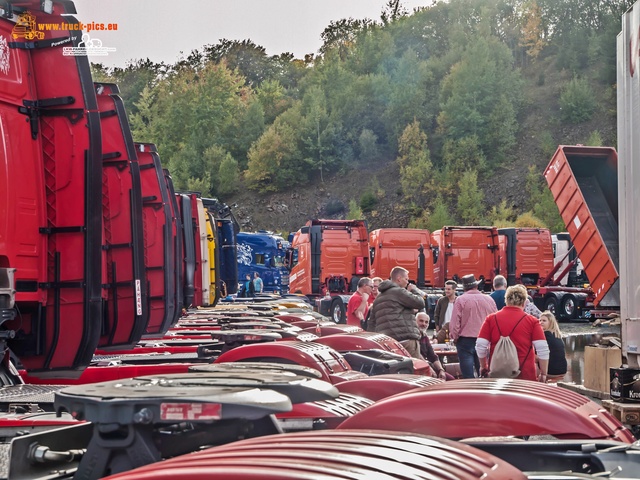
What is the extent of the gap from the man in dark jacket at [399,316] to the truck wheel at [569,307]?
22209 millimetres

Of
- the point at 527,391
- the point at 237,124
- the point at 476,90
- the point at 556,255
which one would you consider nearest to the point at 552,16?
the point at 476,90

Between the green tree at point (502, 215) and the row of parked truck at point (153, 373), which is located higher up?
the green tree at point (502, 215)

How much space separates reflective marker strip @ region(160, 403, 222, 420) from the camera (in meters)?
2.32

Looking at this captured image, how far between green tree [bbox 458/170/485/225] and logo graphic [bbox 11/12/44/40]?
193 ft

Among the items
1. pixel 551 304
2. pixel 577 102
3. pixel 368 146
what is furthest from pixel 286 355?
pixel 577 102

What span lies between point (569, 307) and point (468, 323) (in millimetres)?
21688

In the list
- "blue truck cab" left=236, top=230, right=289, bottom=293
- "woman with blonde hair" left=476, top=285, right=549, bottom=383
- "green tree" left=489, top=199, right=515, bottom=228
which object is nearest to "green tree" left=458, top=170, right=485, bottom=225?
"green tree" left=489, top=199, right=515, bottom=228

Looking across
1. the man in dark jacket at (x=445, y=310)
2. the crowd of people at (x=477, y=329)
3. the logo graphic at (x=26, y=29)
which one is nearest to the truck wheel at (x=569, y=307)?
the man in dark jacket at (x=445, y=310)

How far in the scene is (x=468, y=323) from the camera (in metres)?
12.0

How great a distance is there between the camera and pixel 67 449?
2826mm

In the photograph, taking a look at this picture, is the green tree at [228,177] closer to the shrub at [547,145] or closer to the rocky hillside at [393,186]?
the rocky hillside at [393,186]

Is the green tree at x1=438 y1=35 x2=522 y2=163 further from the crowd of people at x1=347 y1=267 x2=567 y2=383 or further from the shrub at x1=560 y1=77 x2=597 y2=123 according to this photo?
the crowd of people at x1=347 y1=267 x2=567 y2=383

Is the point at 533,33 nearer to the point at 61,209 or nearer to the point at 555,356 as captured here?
the point at 555,356

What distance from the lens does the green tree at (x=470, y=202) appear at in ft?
212
